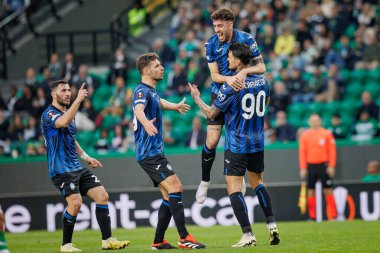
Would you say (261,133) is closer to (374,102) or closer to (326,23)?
(374,102)

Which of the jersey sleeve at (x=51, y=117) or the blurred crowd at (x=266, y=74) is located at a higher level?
the blurred crowd at (x=266, y=74)

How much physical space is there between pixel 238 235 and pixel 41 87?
10704 mm

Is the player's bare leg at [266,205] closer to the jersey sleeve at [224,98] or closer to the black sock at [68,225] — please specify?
the jersey sleeve at [224,98]

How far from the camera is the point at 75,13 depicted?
28.1 m

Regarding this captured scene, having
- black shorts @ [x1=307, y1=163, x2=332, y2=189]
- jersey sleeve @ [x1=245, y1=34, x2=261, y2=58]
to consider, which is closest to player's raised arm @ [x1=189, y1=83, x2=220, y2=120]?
jersey sleeve @ [x1=245, y1=34, x2=261, y2=58]

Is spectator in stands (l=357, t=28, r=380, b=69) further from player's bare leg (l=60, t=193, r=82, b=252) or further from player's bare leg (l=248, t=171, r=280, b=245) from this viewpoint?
player's bare leg (l=60, t=193, r=82, b=252)

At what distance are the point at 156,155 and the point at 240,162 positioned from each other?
106 cm

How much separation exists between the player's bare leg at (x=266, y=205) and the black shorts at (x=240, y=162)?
0.19 metres

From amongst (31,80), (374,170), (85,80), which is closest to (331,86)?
(374,170)

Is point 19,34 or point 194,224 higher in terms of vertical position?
point 19,34

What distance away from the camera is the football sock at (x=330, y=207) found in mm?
17422

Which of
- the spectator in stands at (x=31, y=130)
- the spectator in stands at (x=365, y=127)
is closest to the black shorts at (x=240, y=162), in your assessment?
the spectator in stands at (x=365, y=127)

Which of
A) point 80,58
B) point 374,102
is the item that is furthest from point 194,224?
point 80,58

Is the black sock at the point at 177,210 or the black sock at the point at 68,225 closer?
the black sock at the point at 177,210
